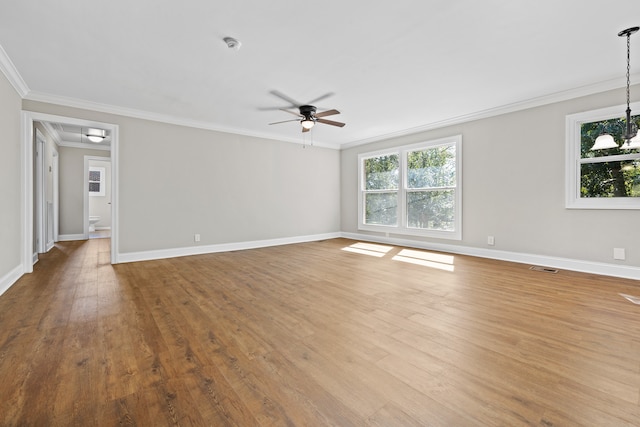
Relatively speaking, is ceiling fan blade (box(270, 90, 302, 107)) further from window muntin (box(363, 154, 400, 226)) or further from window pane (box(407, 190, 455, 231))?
window pane (box(407, 190, 455, 231))

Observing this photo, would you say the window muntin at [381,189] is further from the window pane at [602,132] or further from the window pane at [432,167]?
the window pane at [602,132]

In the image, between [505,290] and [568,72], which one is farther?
[568,72]

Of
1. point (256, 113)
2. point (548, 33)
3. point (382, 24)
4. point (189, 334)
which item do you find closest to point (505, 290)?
point (548, 33)

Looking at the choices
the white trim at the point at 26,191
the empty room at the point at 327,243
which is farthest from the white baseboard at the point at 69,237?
the white trim at the point at 26,191

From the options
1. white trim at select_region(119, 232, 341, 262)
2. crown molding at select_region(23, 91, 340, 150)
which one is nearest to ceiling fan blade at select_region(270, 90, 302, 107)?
crown molding at select_region(23, 91, 340, 150)

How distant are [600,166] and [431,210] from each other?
2.49 metres

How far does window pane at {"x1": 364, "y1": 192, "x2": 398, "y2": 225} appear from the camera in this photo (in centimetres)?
645

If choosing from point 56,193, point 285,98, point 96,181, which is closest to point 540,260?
point 285,98

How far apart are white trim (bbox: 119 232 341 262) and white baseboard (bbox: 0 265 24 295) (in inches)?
44.2

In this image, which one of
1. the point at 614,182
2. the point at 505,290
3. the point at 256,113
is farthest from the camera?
the point at 256,113

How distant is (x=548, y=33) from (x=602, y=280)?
9.52ft

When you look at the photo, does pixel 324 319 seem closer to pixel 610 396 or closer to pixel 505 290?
pixel 610 396

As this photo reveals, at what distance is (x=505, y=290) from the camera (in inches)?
122

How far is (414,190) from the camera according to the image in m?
5.98
